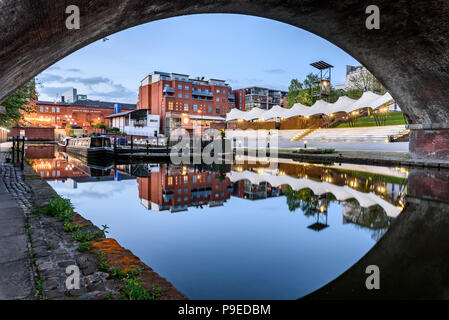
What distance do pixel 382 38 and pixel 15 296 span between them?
1091 centimetres

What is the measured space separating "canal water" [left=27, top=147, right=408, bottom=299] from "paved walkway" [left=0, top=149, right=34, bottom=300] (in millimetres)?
1366

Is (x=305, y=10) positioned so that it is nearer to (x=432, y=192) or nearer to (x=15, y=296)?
(x=432, y=192)

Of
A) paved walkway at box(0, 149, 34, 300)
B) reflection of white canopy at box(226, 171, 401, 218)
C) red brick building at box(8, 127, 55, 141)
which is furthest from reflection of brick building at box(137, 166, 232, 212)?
red brick building at box(8, 127, 55, 141)

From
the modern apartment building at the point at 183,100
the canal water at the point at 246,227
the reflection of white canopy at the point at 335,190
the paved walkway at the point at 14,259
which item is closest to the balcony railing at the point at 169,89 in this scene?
the modern apartment building at the point at 183,100

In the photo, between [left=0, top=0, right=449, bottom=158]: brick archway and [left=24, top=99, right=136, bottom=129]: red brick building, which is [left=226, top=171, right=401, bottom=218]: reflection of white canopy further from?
[left=24, top=99, right=136, bottom=129]: red brick building

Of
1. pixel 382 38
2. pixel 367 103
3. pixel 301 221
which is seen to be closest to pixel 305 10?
pixel 382 38

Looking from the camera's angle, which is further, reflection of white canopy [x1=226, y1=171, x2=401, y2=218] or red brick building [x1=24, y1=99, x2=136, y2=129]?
red brick building [x1=24, y1=99, x2=136, y2=129]

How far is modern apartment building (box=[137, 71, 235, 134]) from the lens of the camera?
54553 mm

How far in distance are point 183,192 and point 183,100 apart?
5022cm

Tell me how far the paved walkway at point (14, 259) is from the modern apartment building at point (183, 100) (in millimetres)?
50448

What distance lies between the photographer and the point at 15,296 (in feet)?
7.37

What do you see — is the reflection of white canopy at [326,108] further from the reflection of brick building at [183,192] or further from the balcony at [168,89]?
the reflection of brick building at [183,192]

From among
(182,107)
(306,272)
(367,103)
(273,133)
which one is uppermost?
(182,107)

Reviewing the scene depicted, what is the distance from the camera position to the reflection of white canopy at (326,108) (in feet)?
88.4
